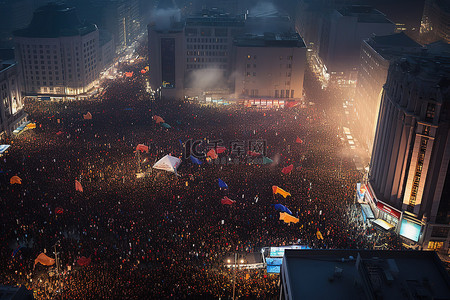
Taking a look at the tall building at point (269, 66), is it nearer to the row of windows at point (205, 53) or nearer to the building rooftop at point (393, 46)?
the row of windows at point (205, 53)

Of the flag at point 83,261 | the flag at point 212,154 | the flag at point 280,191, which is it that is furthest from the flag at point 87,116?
the flag at point 83,261

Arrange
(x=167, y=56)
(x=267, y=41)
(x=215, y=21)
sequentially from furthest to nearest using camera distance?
1. (x=215, y=21)
2. (x=167, y=56)
3. (x=267, y=41)

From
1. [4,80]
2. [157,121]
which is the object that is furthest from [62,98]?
[157,121]

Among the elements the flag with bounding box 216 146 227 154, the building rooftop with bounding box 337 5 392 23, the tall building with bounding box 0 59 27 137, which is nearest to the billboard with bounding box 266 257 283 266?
the flag with bounding box 216 146 227 154

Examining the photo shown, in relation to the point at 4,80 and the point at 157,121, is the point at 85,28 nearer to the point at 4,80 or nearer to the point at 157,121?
the point at 4,80

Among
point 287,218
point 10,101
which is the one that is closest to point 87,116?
point 10,101

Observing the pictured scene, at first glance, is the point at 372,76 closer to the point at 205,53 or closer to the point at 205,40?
the point at 205,53

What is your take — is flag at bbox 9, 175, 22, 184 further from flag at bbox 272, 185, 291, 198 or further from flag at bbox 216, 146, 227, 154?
flag at bbox 272, 185, 291, 198
